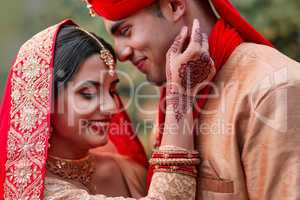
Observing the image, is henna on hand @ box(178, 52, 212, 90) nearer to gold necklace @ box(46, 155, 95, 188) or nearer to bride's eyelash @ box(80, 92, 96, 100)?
bride's eyelash @ box(80, 92, 96, 100)

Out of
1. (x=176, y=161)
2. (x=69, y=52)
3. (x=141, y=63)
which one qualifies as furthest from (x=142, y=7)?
(x=176, y=161)

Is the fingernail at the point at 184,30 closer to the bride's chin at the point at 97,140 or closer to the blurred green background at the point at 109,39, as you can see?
the bride's chin at the point at 97,140

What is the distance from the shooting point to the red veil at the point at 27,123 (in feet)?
7.80

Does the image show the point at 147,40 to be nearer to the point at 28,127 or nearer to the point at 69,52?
the point at 69,52

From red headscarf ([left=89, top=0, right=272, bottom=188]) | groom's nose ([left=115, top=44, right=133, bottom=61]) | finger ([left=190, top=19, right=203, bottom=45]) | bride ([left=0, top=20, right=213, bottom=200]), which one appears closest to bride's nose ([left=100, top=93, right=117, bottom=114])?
bride ([left=0, top=20, right=213, bottom=200])

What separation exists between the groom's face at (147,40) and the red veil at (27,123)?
→ 0.91 feet

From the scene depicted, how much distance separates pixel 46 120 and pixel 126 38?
1.46 feet

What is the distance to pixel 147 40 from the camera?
8.06 feet

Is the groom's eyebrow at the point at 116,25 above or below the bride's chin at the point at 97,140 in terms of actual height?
above

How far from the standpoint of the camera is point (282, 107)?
2.20 meters

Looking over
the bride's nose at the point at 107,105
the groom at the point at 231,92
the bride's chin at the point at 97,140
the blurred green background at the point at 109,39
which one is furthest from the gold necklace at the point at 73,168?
the blurred green background at the point at 109,39

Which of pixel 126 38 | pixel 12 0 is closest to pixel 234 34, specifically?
pixel 126 38

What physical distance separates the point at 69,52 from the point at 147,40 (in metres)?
0.30

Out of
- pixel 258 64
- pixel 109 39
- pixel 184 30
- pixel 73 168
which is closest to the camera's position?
pixel 258 64
